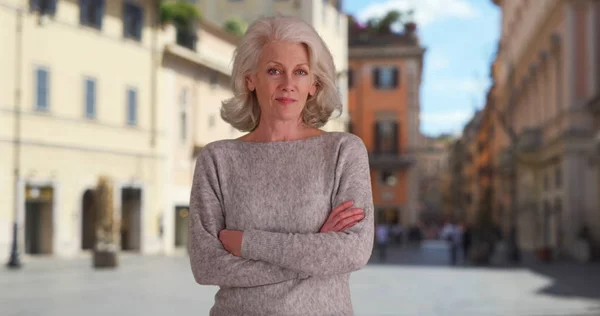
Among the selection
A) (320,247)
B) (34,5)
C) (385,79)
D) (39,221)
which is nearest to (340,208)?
(320,247)

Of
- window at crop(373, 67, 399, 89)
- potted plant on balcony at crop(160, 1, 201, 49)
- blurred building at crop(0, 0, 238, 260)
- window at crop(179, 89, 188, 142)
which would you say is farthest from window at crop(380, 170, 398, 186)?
Result: window at crop(179, 89, 188, 142)

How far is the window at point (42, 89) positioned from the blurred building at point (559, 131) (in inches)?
690

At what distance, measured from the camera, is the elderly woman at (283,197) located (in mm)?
2516

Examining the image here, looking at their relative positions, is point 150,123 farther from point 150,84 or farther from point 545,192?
point 545,192

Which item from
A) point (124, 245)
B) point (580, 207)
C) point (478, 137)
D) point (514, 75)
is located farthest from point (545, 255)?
point (478, 137)

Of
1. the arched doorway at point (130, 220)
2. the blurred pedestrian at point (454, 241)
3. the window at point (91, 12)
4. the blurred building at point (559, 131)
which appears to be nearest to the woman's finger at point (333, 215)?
the blurred pedestrian at point (454, 241)

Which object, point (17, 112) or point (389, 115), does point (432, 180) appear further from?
point (17, 112)

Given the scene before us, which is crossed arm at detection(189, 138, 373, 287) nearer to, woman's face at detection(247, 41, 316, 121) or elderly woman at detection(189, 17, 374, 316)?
elderly woman at detection(189, 17, 374, 316)

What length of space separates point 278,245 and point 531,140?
4336 cm

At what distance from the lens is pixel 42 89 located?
2981 centimetres

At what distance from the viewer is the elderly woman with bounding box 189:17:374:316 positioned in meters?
2.52

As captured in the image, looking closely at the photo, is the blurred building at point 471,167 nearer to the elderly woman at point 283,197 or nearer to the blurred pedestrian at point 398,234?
the blurred pedestrian at point 398,234

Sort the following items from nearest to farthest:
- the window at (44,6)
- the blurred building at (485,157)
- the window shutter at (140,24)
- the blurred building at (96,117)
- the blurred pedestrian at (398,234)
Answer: the blurred building at (96,117) < the window at (44,6) < the window shutter at (140,24) < the blurred pedestrian at (398,234) < the blurred building at (485,157)

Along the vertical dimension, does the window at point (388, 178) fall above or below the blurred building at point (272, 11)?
below
